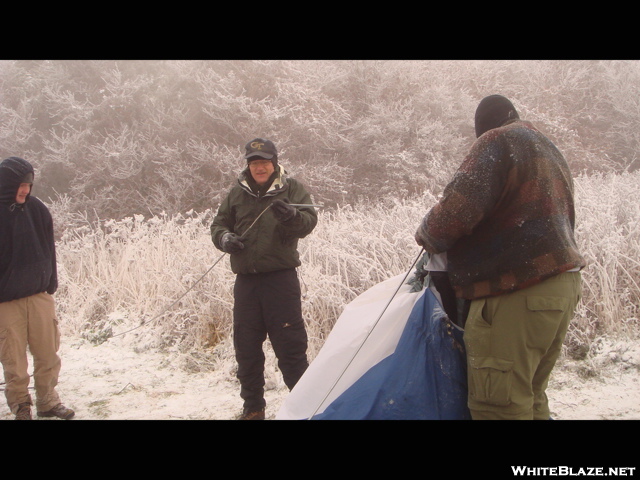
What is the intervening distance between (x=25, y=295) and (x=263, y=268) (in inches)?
63.9

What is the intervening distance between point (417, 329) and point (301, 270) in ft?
9.30

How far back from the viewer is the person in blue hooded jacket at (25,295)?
3.09 m

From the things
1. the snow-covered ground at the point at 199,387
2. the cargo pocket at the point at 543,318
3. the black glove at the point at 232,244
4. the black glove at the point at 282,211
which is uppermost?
the black glove at the point at 282,211

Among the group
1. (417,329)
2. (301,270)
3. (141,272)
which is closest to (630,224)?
(301,270)

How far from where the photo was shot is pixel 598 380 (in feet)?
10.6

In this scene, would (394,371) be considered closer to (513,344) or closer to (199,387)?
(513,344)

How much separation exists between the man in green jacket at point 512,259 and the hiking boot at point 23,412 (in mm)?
2880

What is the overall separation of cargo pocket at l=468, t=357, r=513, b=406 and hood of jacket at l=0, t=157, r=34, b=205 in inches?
120

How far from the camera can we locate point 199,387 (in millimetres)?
3707

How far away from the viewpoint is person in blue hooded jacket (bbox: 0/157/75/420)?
3.09 metres

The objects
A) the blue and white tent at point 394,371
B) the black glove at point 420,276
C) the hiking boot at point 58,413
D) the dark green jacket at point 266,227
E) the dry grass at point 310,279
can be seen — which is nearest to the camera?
the blue and white tent at point 394,371

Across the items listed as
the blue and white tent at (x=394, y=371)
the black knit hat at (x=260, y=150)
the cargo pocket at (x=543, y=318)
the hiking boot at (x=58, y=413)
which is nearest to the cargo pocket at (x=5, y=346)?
the hiking boot at (x=58, y=413)

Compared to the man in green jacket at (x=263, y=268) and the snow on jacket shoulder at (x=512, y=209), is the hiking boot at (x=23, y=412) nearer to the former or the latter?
the man in green jacket at (x=263, y=268)
